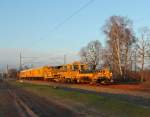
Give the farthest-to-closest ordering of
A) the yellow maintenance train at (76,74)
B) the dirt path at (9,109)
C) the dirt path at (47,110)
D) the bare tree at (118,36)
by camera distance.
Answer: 1. the bare tree at (118,36)
2. the yellow maintenance train at (76,74)
3. the dirt path at (9,109)
4. the dirt path at (47,110)

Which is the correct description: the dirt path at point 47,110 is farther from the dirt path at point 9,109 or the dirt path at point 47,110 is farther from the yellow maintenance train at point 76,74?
the yellow maintenance train at point 76,74

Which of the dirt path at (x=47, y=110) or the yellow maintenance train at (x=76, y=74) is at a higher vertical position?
the yellow maintenance train at (x=76, y=74)

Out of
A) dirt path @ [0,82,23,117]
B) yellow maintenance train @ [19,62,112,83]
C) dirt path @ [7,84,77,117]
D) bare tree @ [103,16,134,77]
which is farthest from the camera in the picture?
bare tree @ [103,16,134,77]

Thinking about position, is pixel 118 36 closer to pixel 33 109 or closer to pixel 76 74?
pixel 76 74

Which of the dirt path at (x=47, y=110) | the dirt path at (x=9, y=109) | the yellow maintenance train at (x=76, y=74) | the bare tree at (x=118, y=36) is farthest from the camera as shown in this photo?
the bare tree at (x=118, y=36)

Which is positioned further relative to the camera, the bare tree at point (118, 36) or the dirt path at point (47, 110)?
the bare tree at point (118, 36)

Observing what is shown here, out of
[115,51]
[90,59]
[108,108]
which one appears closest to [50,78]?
[115,51]

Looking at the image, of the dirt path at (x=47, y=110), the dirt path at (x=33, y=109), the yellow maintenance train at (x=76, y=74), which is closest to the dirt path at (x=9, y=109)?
the dirt path at (x=33, y=109)

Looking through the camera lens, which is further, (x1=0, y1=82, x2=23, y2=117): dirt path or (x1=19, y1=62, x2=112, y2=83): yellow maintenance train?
(x1=19, y1=62, x2=112, y2=83): yellow maintenance train

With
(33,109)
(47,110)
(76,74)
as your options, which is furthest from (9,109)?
(76,74)

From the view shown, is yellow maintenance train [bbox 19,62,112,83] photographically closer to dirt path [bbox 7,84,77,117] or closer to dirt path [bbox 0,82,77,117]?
dirt path [bbox 0,82,77,117]

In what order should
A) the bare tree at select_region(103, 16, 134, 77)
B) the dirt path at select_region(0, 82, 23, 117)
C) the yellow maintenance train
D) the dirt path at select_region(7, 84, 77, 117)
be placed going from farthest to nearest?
the bare tree at select_region(103, 16, 134, 77) < the yellow maintenance train < the dirt path at select_region(0, 82, 23, 117) < the dirt path at select_region(7, 84, 77, 117)

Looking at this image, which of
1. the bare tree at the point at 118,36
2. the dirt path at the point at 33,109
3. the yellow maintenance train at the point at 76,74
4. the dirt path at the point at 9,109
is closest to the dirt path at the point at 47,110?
the dirt path at the point at 33,109

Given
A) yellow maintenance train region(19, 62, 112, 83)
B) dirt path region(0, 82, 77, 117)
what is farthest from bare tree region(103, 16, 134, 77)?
dirt path region(0, 82, 77, 117)
